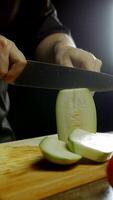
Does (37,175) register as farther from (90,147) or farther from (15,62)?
(15,62)

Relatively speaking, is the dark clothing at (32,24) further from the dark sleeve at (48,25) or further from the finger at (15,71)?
the finger at (15,71)

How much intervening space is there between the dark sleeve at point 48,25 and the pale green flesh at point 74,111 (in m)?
0.32

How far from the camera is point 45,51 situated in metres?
1.28

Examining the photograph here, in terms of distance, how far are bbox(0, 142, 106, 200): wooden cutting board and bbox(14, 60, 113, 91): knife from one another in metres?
0.19

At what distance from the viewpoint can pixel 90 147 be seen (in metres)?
0.85

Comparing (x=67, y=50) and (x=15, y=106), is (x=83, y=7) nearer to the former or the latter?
(x=15, y=106)

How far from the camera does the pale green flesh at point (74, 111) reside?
3.37 ft

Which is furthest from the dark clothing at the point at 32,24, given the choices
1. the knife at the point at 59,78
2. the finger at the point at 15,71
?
the finger at the point at 15,71

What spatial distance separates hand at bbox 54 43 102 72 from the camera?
3.62 ft

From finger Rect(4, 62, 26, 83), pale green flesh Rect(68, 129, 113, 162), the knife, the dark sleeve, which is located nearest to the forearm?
the dark sleeve

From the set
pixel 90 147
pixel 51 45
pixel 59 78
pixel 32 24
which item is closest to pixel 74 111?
pixel 59 78

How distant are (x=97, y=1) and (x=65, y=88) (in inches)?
37.6

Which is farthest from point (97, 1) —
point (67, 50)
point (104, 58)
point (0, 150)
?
point (0, 150)

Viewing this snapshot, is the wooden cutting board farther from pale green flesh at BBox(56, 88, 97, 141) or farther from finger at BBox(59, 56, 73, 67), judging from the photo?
finger at BBox(59, 56, 73, 67)
